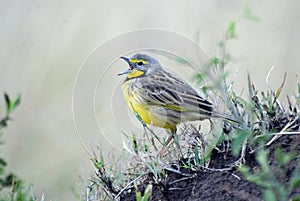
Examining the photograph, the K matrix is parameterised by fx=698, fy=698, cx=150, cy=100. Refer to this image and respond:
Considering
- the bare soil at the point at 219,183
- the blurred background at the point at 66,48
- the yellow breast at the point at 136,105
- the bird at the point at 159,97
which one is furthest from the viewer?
the blurred background at the point at 66,48

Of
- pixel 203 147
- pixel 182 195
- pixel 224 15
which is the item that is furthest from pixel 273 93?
pixel 224 15

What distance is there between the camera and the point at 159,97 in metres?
5.14

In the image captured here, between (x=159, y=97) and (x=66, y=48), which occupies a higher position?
(x=66, y=48)

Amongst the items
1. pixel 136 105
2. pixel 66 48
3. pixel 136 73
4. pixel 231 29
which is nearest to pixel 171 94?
pixel 136 105

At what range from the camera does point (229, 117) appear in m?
3.96

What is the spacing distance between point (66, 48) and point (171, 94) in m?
2.53

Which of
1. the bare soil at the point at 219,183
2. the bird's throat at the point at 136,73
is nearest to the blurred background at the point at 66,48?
the bird's throat at the point at 136,73

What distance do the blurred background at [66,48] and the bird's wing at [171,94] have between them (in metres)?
1.44

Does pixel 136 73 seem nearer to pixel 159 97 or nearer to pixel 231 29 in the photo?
pixel 159 97

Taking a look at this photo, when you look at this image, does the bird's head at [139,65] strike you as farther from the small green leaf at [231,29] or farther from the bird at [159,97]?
the small green leaf at [231,29]

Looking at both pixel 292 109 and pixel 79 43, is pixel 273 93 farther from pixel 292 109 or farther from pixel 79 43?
pixel 79 43

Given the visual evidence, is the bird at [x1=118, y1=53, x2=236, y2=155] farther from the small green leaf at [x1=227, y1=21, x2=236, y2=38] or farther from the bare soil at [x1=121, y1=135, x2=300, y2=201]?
the small green leaf at [x1=227, y1=21, x2=236, y2=38]

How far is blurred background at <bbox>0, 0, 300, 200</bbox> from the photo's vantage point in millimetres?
6859

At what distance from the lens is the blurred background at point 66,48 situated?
6859 mm
